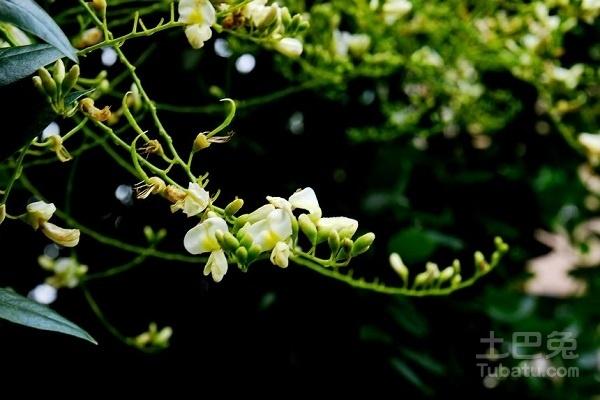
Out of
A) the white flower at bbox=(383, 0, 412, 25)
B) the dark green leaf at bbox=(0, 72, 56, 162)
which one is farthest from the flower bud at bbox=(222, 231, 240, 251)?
the white flower at bbox=(383, 0, 412, 25)

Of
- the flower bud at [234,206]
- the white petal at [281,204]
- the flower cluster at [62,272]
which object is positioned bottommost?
the flower cluster at [62,272]

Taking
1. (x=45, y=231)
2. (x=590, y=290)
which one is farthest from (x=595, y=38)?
(x=45, y=231)

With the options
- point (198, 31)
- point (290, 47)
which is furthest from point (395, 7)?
point (198, 31)

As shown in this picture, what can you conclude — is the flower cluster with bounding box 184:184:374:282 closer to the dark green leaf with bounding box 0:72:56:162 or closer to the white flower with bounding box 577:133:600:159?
the dark green leaf with bounding box 0:72:56:162

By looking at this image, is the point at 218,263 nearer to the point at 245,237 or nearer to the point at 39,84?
the point at 245,237

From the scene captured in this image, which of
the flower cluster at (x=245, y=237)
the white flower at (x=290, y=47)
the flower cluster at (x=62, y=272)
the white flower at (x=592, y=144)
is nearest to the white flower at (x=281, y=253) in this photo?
the flower cluster at (x=245, y=237)

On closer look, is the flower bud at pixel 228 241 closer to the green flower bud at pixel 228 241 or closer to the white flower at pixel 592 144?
the green flower bud at pixel 228 241
